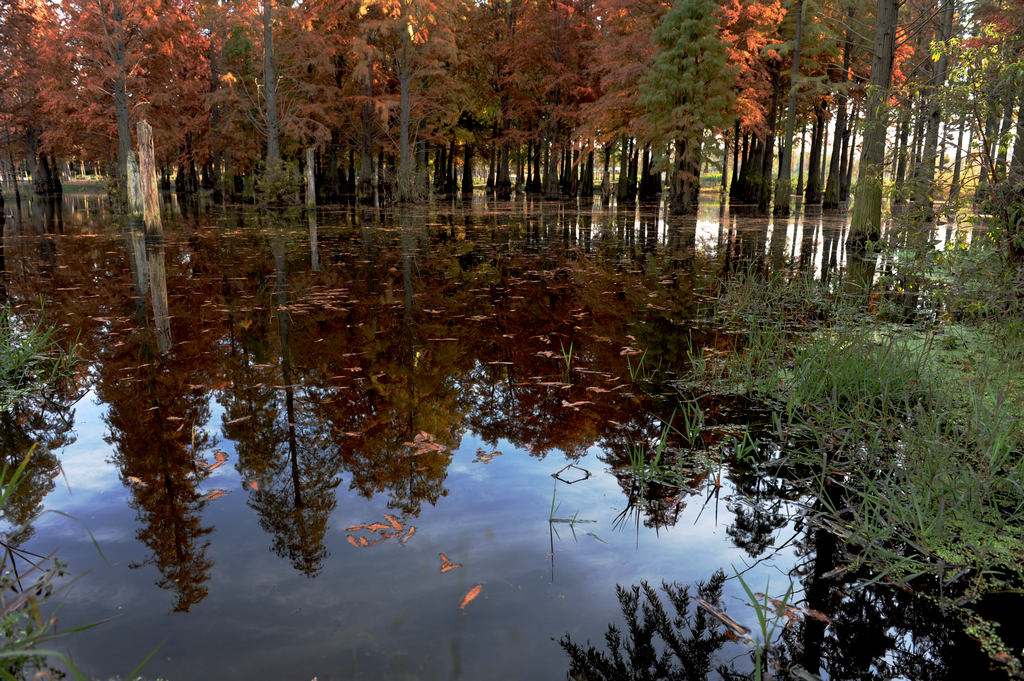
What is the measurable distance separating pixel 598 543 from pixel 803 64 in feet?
106

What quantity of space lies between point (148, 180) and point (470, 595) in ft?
47.5

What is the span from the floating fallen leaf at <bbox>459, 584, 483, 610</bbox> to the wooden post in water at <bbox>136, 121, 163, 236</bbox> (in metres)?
13.9

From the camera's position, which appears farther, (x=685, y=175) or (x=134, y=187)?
(x=685, y=175)

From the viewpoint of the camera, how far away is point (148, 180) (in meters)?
14.0

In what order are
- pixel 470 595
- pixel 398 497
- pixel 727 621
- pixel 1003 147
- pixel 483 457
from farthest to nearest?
pixel 1003 147 → pixel 483 457 → pixel 398 497 → pixel 470 595 → pixel 727 621

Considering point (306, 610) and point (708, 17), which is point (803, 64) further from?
point (306, 610)

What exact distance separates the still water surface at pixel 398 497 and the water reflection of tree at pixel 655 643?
42mm

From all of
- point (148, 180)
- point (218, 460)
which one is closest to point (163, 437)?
point (218, 460)

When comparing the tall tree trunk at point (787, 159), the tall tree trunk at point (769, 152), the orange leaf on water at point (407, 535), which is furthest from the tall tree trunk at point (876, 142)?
the tall tree trunk at point (769, 152)

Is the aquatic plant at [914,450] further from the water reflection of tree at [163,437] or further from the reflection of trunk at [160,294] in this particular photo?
the reflection of trunk at [160,294]

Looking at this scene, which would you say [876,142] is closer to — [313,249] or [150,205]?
[313,249]

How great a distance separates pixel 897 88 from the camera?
5312 mm

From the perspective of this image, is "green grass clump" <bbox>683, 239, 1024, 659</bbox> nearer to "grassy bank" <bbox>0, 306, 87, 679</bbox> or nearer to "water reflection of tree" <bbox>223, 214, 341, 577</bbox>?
"water reflection of tree" <bbox>223, 214, 341, 577</bbox>

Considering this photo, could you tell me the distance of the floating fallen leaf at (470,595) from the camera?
8.51 ft
